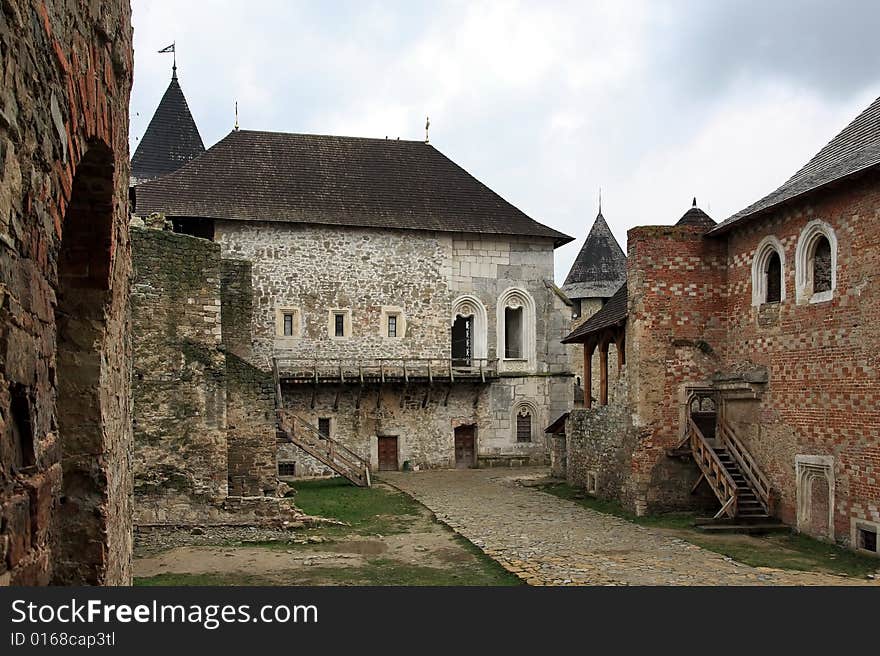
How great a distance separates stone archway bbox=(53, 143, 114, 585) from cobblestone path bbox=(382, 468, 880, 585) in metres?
7.62

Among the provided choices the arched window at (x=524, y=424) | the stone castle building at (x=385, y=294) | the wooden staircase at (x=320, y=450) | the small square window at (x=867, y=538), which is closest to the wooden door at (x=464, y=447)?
the stone castle building at (x=385, y=294)

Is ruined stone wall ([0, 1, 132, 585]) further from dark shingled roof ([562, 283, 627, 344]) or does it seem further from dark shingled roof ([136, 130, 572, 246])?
dark shingled roof ([136, 130, 572, 246])

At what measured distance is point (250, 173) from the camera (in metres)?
29.8

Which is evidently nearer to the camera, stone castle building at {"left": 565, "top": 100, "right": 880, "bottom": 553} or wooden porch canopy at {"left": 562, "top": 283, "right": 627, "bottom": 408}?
stone castle building at {"left": 565, "top": 100, "right": 880, "bottom": 553}

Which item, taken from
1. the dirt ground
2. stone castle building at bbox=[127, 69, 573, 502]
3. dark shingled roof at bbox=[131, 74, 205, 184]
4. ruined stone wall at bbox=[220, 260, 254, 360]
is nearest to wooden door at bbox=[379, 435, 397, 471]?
stone castle building at bbox=[127, 69, 573, 502]

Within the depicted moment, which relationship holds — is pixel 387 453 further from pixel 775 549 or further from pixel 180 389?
pixel 775 549

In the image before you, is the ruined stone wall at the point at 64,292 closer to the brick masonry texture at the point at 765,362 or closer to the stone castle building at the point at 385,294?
the brick masonry texture at the point at 765,362

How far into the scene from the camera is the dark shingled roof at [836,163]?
13.9 meters

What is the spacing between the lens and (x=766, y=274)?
17.1 m

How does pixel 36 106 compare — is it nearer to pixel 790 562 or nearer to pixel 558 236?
pixel 790 562

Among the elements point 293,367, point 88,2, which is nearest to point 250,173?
point 293,367

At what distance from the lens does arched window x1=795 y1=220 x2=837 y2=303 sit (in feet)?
49.5

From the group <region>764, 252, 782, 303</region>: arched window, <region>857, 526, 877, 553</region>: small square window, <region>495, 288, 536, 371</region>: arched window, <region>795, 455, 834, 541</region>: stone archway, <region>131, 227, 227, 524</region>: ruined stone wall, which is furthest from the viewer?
<region>495, 288, 536, 371</region>: arched window

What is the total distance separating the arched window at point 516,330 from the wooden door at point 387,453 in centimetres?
470
